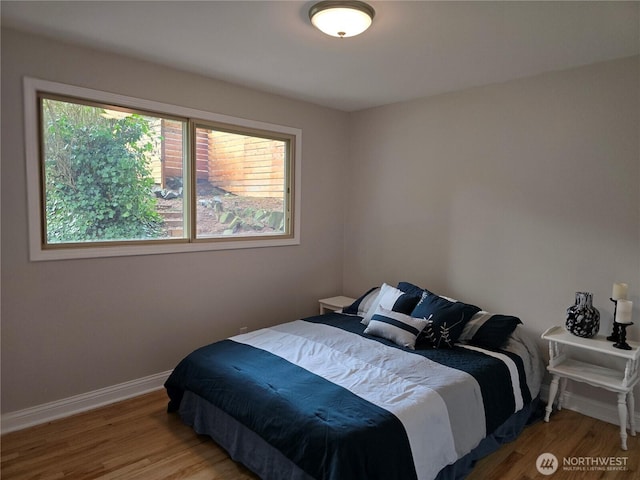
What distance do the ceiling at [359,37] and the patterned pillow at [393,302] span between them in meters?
1.70

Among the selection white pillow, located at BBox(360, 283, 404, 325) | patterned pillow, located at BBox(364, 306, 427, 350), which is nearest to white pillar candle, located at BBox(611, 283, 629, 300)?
patterned pillow, located at BBox(364, 306, 427, 350)

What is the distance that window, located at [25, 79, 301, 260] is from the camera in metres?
2.67

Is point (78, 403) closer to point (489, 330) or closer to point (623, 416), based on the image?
point (489, 330)

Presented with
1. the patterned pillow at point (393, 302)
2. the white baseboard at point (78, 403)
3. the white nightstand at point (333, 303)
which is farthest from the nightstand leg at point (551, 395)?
the white baseboard at point (78, 403)

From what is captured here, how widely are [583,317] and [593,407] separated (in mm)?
700

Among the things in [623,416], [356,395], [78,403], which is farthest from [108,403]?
[623,416]

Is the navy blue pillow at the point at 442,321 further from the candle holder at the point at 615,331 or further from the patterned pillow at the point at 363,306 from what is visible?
the candle holder at the point at 615,331

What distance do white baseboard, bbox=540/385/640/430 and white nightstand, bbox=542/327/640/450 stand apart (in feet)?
0.21

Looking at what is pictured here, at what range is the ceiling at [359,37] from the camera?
83.1 inches

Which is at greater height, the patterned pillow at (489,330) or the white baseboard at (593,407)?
the patterned pillow at (489,330)

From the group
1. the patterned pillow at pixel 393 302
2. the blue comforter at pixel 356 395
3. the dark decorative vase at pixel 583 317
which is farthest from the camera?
the patterned pillow at pixel 393 302

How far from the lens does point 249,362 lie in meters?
2.52

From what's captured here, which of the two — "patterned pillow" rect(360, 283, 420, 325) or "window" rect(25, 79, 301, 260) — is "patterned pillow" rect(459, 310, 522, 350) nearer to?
"patterned pillow" rect(360, 283, 420, 325)

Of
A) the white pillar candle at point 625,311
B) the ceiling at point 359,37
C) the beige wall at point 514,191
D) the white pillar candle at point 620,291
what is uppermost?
the ceiling at point 359,37
